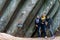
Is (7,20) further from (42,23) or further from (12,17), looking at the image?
(42,23)

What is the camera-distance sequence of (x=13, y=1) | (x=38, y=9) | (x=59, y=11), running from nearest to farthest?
(x=13, y=1)
(x=38, y=9)
(x=59, y=11)

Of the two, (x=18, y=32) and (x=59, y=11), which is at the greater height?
(x=59, y=11)

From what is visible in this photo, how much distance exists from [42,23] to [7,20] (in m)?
2.78

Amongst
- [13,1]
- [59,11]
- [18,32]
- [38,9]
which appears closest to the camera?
[13,1]

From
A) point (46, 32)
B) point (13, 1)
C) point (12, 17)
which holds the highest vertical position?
point (13, 1)

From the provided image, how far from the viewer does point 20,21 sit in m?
16.8

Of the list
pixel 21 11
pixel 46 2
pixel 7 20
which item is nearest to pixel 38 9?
pixel 46 2

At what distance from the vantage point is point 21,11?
16.8m

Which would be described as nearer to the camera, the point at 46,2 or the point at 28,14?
the point at 28,14

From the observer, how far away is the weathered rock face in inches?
623

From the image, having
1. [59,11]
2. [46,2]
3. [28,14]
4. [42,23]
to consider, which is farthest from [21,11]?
[59,11]

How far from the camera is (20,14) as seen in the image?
16719 millimetres

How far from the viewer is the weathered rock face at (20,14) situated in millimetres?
15828

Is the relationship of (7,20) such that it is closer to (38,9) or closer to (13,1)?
(13,1)
